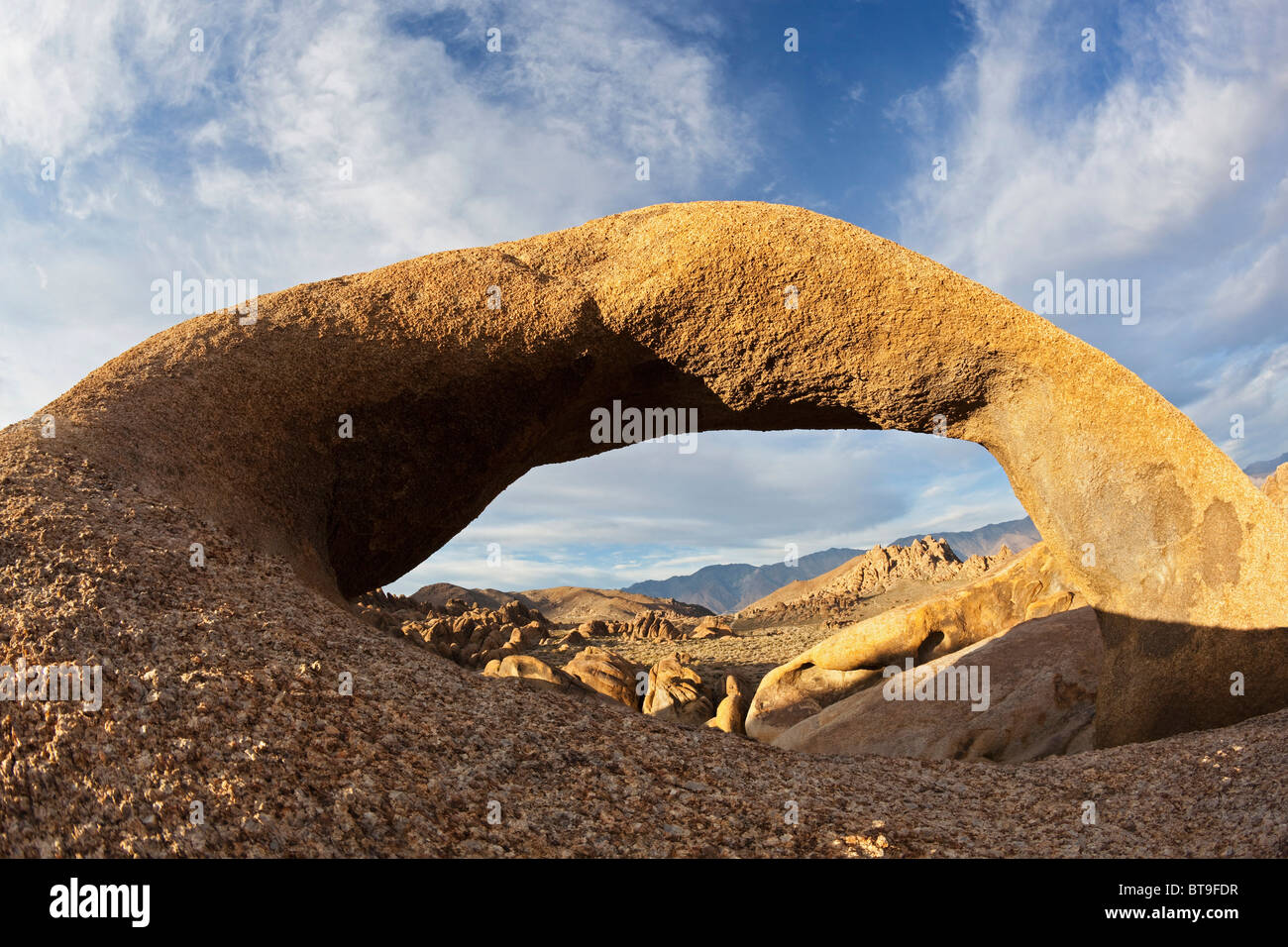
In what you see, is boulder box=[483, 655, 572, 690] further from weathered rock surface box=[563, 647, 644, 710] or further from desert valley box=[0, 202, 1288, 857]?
weathered rock surface box=[563, 647, 644, 710]

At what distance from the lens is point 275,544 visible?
5.48 meters

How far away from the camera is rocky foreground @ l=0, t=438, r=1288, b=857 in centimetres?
293

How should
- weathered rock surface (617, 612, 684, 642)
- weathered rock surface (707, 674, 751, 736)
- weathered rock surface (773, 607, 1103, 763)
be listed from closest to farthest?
weathered rock surface (773, 607, 1103, 763), weathered rock surface (707, 674, 751, 736), weathered rock surface (617, 612, 684, 642)

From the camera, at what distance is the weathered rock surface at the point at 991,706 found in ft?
24.7

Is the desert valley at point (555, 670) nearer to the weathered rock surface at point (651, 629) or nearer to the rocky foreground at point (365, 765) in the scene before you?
the rocky foreground at point (365, 765)

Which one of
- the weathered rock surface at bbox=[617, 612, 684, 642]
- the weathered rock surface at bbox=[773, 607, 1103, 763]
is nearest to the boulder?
the weathered rock surface at bbox=[773, 607, 1103, 763]

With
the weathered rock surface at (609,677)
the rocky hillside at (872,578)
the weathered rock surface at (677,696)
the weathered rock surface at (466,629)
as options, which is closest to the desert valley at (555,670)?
the weathered rock surface at (677,696)

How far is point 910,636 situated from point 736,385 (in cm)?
555

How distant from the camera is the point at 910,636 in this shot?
1055 cm

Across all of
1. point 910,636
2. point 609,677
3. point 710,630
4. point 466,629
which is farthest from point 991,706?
point 710,630

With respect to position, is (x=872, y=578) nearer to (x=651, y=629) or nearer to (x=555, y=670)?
(x=651, y=629)

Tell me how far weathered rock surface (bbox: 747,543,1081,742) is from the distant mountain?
24512 millimetres

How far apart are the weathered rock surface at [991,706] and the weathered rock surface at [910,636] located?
3.48ft
